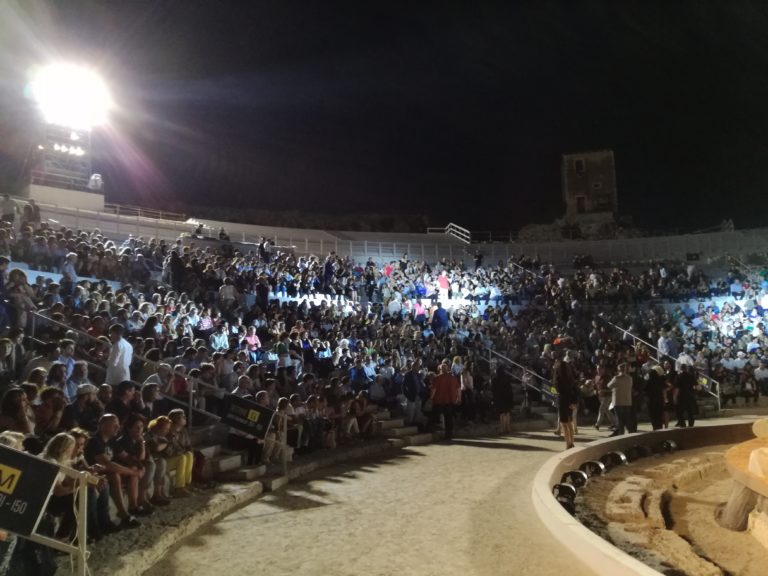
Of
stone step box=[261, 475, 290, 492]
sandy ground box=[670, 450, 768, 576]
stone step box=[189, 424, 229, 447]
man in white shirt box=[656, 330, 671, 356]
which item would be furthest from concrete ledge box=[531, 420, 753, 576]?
man in white shirt box=[656, 330, 671, 356]

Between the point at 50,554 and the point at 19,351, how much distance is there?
4.64 m

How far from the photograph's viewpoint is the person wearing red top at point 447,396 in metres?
13.0

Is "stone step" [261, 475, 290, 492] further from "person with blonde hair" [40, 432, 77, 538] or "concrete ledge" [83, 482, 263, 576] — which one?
"person with blonde hair" [40, 432, 77, 538]

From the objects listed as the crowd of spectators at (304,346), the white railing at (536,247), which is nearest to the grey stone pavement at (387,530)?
the crowd of spectators at (304,346)

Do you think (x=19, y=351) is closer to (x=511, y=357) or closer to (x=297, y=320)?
(x=297, y=320)

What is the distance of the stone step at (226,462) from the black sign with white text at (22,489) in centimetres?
468

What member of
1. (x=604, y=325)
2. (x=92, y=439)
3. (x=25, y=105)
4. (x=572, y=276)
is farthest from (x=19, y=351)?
(x=25, y=105)

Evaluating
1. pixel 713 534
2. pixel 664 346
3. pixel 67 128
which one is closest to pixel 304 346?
pixel 713 534

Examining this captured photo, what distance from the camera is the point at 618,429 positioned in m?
11.9

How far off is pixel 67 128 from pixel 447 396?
27.2 m

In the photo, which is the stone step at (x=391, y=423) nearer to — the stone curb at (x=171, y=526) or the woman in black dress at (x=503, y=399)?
the woman in black dress at (x=503, y=399)

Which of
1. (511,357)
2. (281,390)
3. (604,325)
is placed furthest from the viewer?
(604,325)

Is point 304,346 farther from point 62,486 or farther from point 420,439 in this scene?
point 62,486

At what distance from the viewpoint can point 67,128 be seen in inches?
1187
